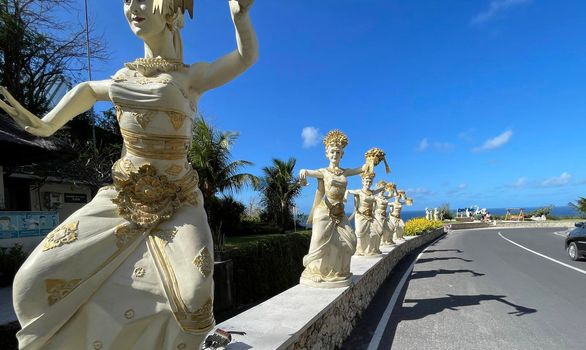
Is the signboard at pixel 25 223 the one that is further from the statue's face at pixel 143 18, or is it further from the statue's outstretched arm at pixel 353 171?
the statue's face at pixel 143 18

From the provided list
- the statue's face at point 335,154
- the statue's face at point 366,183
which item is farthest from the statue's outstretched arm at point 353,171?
the statue's face at point 366,183

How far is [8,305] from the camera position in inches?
288

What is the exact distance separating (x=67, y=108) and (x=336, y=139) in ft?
15.4

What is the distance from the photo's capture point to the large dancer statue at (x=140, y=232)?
1921 millimetres

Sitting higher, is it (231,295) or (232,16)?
(232,16)

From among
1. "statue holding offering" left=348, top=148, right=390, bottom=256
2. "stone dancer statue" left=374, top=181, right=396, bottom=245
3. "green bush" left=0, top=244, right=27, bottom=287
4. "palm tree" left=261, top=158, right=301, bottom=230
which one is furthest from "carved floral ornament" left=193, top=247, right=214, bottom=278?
"palm tree" left=261, top=158, right=301, bottom=230

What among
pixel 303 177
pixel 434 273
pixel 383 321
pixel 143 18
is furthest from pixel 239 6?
pixel 434 273

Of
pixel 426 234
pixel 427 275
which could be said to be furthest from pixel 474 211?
pixel 427 275

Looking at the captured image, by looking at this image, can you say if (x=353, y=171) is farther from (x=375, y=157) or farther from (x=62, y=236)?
(x=62, y=236)

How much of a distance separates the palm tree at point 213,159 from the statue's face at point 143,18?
12.9 meters

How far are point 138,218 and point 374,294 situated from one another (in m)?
6.94

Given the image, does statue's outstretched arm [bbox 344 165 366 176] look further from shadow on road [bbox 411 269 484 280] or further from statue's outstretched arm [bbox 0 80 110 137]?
shadow on road [bbox 411 269 484 280]

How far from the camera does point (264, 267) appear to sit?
492 inches

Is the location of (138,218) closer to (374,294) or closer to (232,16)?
(232,16)
